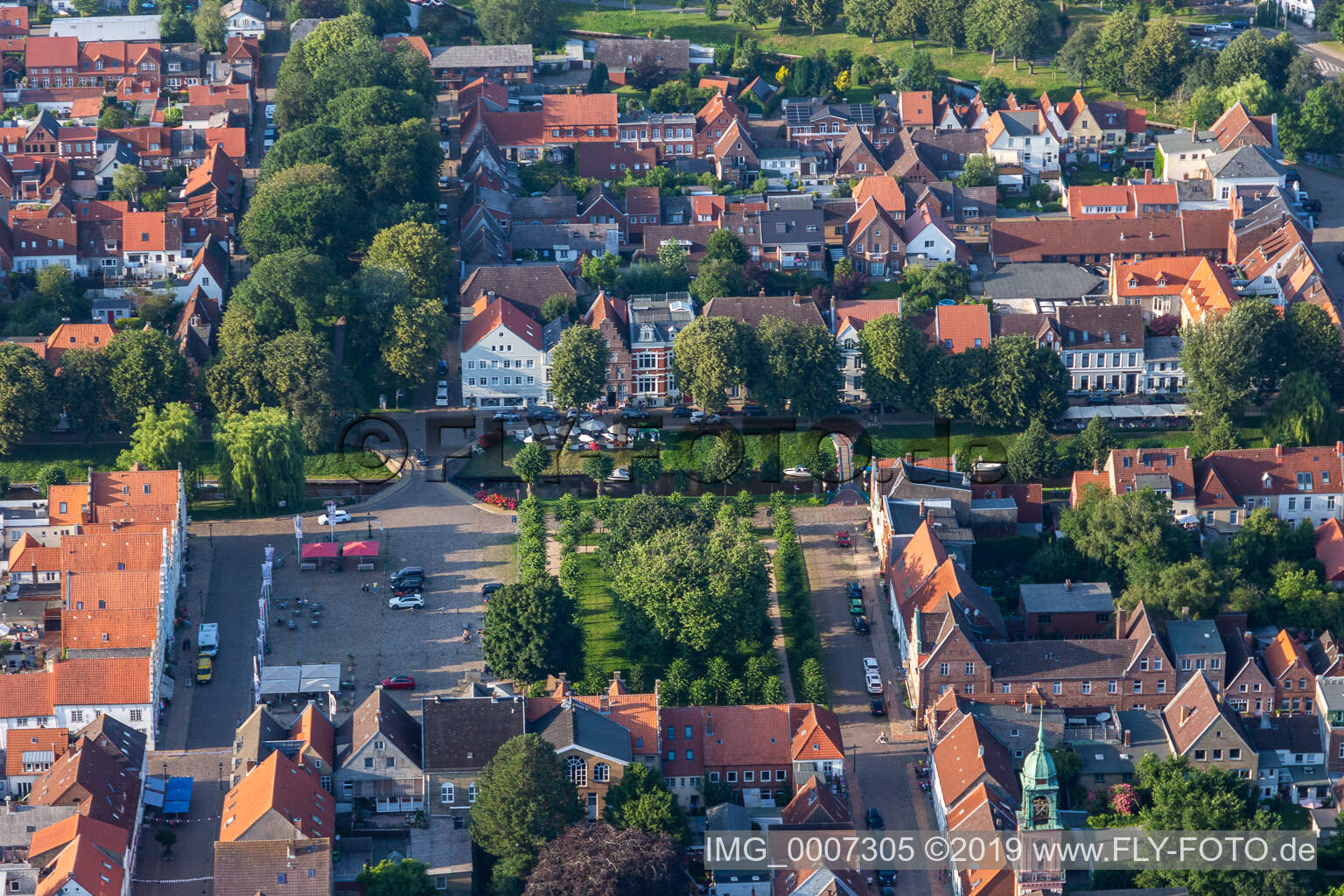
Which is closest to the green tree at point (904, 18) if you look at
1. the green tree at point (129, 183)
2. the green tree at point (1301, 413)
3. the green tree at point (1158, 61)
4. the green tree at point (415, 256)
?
the green tree at point (1158, 61)

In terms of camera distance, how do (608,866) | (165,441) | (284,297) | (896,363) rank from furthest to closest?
(284,297) → (896,363) → (165,441) → (608,866)

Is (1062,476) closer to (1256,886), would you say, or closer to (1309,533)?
(1309,533)

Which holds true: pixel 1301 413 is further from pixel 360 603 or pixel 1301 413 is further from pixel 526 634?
pixel 360 603

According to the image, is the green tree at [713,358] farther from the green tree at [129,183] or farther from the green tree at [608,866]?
the green tree at [129,183]

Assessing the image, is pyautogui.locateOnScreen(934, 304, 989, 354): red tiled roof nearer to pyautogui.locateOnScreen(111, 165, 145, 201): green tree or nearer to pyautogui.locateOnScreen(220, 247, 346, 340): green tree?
pyautogui.locateOnScreen(220, 247, 346, 340): green tree

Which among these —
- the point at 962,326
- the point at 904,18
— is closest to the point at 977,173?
the point at 904,18
